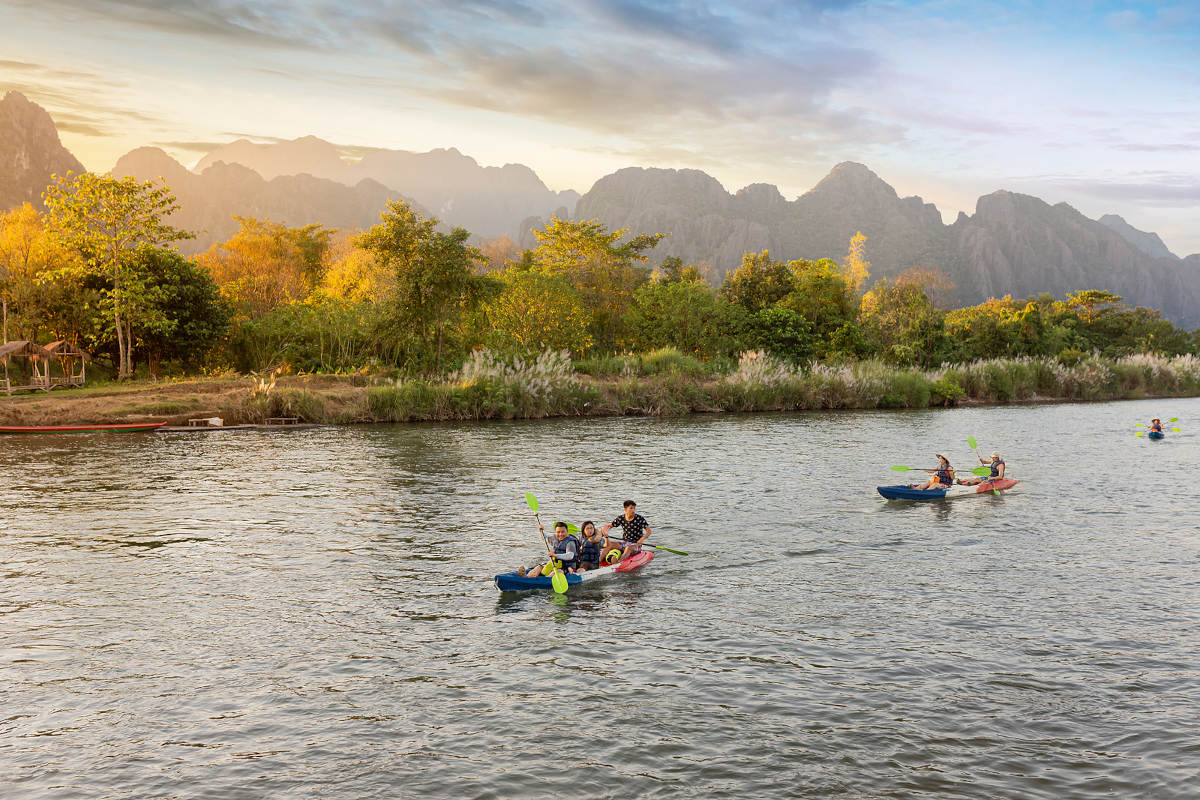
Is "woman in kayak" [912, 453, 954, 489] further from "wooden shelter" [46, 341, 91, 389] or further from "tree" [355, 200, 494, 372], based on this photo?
"wooden shelter" [46, 341, 91, 389]

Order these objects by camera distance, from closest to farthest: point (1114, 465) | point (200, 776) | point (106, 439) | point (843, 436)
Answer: point (200, 776) < point (1114, 465) < point (106, 439) < point (843, 436)

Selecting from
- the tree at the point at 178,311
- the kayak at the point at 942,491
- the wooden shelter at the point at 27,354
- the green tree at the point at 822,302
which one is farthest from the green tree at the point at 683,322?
the kayak at the point at 942,491

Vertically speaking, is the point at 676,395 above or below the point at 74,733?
above

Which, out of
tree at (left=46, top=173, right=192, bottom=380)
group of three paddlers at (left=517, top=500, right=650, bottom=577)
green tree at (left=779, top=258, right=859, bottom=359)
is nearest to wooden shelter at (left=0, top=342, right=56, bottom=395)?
tree at (left=46, top=173, right=192, bottom=380)

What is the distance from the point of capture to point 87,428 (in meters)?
38.8

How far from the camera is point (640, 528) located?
713 inches

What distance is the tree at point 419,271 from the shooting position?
5025 cm

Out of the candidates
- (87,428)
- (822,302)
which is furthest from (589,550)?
(822,302)

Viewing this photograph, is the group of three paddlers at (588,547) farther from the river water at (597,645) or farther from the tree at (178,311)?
the tree at (178,311)

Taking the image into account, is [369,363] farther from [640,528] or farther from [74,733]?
[74,733]

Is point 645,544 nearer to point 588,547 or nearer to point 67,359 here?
point 588,547

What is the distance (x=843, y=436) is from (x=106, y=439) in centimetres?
3459

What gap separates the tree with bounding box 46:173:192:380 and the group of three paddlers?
44.7 m

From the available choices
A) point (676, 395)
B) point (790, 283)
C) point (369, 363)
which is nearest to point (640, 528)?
point (676, 395)
